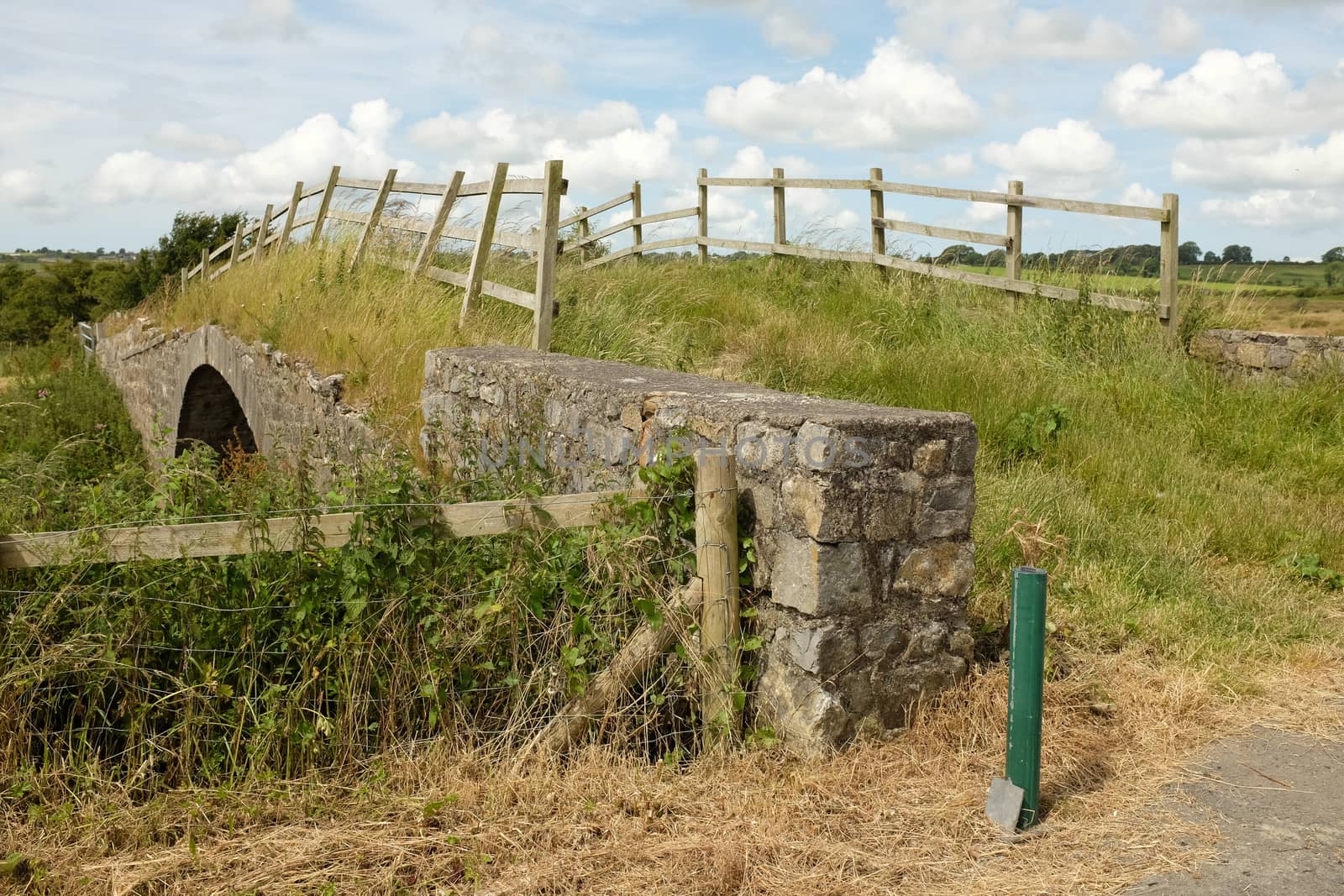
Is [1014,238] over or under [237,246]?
under

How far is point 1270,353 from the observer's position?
9.47 meters

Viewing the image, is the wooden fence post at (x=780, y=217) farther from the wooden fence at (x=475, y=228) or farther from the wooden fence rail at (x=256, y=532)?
the wooden fence rail at (x=256, y=532)

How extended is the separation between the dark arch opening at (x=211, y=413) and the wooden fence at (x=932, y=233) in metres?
4.99

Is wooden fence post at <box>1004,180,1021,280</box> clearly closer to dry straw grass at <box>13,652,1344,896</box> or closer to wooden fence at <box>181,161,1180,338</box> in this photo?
wooden fence at <box>181,161,1180,338</box>

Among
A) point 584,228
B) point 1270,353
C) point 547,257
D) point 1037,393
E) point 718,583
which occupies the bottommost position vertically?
point 718,583

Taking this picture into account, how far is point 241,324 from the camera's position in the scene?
36.3ft

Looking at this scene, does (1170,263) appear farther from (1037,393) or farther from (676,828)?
(676,828)

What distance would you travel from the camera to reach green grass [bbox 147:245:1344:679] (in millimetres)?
5078

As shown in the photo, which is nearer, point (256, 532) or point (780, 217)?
point (256, 532)

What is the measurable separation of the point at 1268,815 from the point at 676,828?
1.95 m

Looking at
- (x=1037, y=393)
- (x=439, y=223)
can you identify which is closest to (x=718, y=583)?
(x=1037, y=393)

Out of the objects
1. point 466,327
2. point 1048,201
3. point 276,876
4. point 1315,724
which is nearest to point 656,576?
point 276,876

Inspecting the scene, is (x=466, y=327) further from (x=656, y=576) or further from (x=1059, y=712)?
(x=1059, y=712)

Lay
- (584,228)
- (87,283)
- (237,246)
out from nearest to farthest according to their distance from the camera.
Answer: (237,246) < (584,228) < (87,283)
